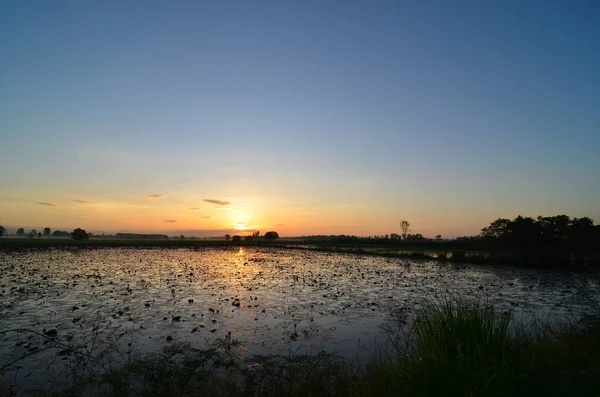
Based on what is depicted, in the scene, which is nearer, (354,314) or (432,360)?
(432,360)

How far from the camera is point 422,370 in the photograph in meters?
5.96

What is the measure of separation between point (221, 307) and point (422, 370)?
13912 millimetres

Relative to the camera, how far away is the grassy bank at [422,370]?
540 centimetres

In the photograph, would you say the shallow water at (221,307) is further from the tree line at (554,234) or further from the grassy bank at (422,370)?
the tree line at (554,234)

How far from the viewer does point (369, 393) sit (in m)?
6.32

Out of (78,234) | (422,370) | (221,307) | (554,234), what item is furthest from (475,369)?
(78,234)

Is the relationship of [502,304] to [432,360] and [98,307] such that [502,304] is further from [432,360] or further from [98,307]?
[98,307]

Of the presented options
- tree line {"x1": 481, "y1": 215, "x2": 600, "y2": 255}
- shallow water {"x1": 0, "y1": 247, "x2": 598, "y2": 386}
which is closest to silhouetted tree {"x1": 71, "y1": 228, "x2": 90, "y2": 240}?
shallow water {"x1": 0, "y1": 247, "x2": 598, "y2": 386}

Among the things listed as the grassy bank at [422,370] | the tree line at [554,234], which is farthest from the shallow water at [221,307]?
the tree line at [554,234]

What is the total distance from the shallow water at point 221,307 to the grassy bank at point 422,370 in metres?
1.04

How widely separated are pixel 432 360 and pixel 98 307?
1734 centimetres

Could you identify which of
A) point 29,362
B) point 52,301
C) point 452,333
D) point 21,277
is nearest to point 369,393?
point 452,333

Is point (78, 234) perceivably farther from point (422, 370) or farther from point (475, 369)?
point (475, 369)

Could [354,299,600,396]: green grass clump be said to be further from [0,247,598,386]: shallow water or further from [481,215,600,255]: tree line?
[481,215,600,255]: tree line
